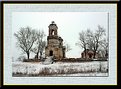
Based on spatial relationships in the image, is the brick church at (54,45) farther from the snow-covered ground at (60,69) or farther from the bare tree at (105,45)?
the bare tree at (105,45)

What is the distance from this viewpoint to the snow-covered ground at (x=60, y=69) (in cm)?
282

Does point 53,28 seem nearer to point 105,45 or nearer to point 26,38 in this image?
point 26,38

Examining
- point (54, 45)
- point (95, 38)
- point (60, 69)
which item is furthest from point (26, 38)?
point (95, 38)

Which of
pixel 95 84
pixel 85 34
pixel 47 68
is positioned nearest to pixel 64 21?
pixel 85 34

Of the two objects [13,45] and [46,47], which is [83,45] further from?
[13,45]

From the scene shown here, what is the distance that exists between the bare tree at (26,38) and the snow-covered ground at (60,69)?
12 cm

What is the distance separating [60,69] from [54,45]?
0.23 meters

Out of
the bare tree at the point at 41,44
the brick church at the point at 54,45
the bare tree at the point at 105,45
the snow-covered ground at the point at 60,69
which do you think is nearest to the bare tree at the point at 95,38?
the bare tree at the point at 105,45

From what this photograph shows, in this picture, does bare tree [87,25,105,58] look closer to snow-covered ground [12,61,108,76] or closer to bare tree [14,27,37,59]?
snow-covered ground [12,61,108,76]

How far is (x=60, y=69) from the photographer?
2820 mm

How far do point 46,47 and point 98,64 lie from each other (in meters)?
0.51

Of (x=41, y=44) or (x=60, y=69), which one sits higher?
(x=41, y=44)

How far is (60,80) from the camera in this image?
2.80m

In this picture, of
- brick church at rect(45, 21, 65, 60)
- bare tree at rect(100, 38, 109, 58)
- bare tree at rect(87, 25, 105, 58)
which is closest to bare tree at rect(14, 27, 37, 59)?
brick church at rect(45, 21, 65, 60)
